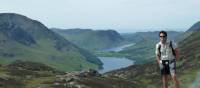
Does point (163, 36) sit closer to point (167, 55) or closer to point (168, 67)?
point (167, 55)

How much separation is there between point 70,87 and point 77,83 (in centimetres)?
542

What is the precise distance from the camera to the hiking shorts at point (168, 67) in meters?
24.4

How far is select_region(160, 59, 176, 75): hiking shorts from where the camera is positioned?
24.4 meters

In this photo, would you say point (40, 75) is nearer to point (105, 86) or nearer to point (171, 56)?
point (105, 86)

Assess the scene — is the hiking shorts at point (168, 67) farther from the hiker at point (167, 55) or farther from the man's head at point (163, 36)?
the man's head at point (163, 36)

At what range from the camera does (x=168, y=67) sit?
24.5 meters

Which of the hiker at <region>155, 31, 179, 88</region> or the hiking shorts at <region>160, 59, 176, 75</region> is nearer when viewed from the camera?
the hiker at <region>155, 31, 179, 88</region>

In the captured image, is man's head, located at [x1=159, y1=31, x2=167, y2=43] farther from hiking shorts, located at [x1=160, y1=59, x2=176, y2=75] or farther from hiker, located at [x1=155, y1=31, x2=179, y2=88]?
hiking shorts, located at [x1=160, y1=59, x2=176, y2=75]

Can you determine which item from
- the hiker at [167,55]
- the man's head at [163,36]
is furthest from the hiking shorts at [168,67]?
the man's head at [163,36]

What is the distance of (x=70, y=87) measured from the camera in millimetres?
113438

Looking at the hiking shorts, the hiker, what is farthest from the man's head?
the hiking shorts

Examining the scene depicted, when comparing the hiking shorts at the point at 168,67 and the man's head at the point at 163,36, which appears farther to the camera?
the hiking shorts at the point at 168,67

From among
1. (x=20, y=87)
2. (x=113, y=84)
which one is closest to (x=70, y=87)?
(x=20, y=87)

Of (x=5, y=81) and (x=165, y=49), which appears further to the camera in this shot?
(x=5, y=81)
